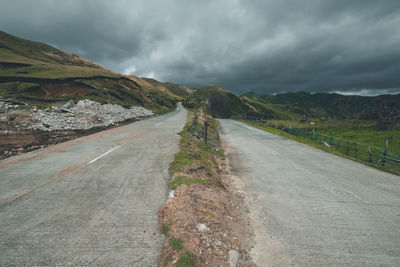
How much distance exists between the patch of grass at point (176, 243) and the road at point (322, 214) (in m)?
1.47

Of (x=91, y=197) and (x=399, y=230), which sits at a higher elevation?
(x=91, y=197)

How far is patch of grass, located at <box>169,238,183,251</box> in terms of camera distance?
3.00m

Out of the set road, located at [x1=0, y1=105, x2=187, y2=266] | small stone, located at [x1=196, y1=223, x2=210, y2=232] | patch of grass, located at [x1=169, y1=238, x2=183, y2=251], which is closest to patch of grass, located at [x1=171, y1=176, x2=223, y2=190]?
road, located at [x1=0, y1=105, x2=187, y2=266]

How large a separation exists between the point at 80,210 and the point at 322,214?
649 cm

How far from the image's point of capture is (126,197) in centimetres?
462

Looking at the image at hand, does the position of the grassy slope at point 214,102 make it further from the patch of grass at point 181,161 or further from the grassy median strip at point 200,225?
the grassy median strip at point 200,225

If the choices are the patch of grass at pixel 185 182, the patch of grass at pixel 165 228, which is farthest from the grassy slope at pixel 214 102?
the patch of grass at pixel 165 228

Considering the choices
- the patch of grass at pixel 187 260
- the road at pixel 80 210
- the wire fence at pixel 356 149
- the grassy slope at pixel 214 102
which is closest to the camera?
the patch of grass at pixel 187 260

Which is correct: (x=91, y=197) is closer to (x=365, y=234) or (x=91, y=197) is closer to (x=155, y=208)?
(x=155, y=208)

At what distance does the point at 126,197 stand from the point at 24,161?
6089 mm

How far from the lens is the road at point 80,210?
281 centimetres

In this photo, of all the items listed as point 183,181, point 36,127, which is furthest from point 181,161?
point 36,127

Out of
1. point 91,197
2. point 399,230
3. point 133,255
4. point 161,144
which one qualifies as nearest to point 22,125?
point 161,144

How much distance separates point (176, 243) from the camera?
3.10m
